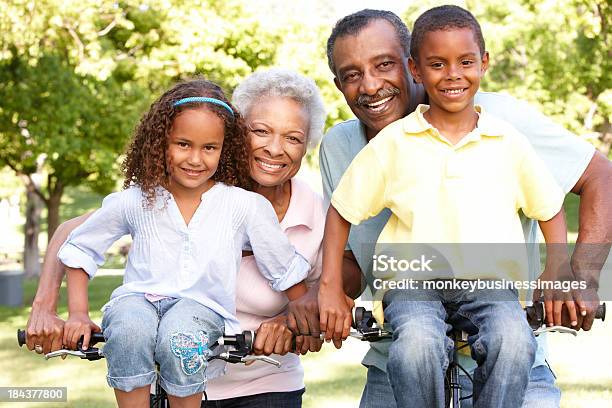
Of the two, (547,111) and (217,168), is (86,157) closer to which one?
(547,111)

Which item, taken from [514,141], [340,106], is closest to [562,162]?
[514,141]

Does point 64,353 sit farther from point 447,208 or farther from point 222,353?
point 447,208

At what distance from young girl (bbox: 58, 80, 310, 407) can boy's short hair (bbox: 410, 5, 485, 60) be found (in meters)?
0.75

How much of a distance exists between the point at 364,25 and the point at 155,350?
1616 millimetres

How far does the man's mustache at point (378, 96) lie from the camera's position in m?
4.01

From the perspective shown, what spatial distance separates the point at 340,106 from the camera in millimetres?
25000

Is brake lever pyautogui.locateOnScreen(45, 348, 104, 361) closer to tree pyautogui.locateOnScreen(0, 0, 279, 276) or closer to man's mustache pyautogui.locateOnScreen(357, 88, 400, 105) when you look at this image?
man's mustache pyautogui.locateOnScreen(357, 88, 400, 105)

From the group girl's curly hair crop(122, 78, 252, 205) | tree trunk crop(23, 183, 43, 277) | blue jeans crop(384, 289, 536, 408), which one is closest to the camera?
blue jeans crop(384, 289, 536, 408)

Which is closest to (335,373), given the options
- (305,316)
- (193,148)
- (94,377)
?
(94,377)

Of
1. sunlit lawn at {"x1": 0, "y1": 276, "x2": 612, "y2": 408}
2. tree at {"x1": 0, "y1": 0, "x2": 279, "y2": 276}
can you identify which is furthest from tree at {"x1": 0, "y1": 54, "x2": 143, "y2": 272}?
sunlit lawn at {"x1": 0, "y1": 276, "x2": 612, "y2": 408}

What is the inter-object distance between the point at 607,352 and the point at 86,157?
12881 mm

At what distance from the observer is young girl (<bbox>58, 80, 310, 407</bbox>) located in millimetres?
3562

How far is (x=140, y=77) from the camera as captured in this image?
23172 millimetres

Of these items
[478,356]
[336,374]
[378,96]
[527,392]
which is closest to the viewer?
[478,356]
